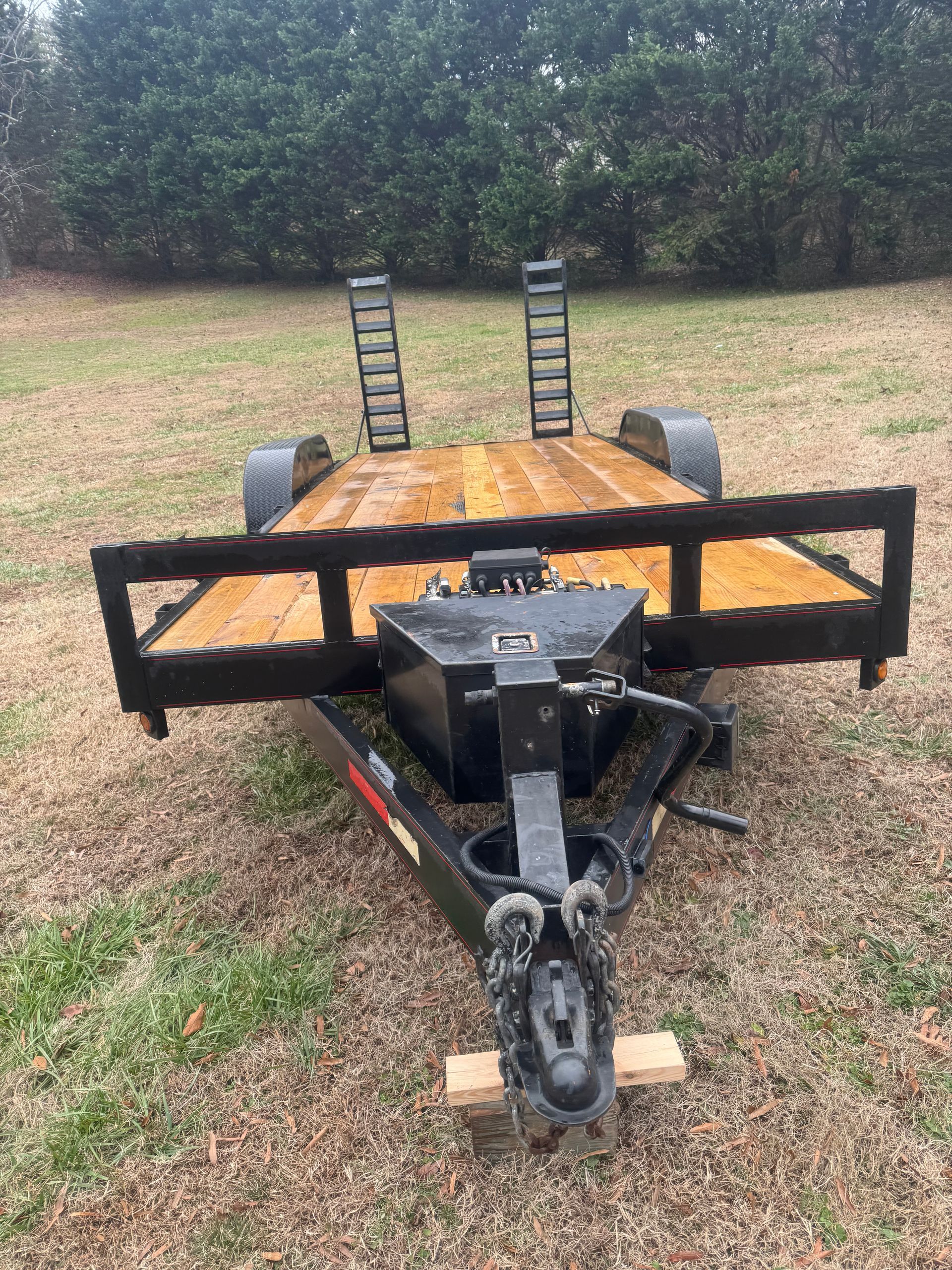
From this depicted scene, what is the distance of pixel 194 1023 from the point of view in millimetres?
2430

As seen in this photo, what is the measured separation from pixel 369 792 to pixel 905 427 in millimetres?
8074

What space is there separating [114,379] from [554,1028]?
18880mm

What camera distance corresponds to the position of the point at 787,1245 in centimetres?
178

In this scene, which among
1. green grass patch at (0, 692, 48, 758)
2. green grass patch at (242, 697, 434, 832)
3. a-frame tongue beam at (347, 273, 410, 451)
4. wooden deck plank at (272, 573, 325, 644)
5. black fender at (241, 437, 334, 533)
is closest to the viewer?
wooden deck plank at (272, 573, 325, 644)

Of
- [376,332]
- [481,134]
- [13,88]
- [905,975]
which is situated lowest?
[905,975]

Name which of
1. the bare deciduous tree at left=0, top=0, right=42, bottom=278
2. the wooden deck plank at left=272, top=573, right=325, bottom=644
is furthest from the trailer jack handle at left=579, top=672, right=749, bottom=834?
the bare deciduous tree at left=0, top=0, right=42, bottom=278

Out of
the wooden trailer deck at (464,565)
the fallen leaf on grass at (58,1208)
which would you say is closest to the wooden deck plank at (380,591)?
the wooden trailer deck at (464,565)

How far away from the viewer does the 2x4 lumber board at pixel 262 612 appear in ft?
9.46

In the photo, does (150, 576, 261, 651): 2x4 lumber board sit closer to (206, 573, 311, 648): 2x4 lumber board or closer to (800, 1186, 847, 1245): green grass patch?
(206, 573, 311, 648): 2x4 lumber board

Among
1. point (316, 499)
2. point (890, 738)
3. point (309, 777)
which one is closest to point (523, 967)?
point (309, 777)

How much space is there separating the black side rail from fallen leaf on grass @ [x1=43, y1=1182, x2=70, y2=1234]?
120 cm

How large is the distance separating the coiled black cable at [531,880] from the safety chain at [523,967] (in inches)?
3.4

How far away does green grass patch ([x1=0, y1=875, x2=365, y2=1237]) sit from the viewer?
2.09m

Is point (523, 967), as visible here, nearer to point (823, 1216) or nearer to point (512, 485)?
point (823, 1216)
